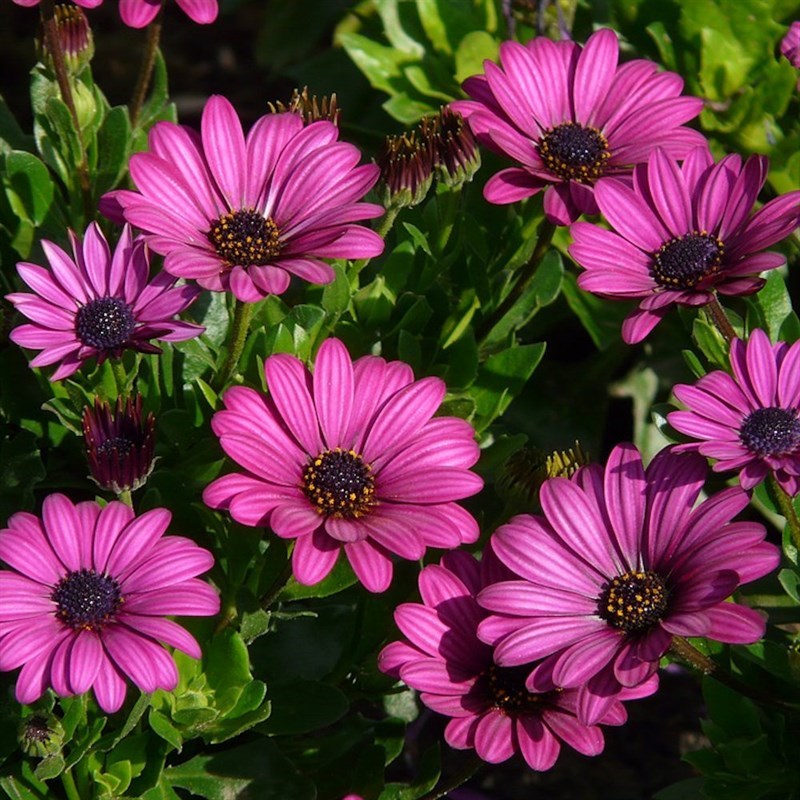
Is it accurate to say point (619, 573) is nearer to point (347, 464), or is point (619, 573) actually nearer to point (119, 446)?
point (347, 464)

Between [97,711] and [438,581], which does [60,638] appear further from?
[438,581]

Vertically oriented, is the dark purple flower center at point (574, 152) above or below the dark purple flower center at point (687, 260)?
above

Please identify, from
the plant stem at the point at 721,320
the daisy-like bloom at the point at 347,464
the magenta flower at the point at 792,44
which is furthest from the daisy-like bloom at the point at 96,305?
the magenta flower at the point at 792,44

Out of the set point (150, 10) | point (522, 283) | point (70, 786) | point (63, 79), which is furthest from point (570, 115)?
point (70, 786)

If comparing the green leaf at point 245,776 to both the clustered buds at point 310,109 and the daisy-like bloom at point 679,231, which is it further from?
the clustered buds at point 310,109

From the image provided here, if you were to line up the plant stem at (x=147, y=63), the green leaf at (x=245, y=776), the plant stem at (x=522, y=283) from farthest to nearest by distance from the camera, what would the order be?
the plant stem at (x=147, y=63), the plant stem at (x=522, y=283), the green leaf at (x=245, y=776)

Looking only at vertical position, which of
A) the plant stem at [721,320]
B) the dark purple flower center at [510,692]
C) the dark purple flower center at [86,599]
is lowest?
the dark purple flower center at [510,692]
